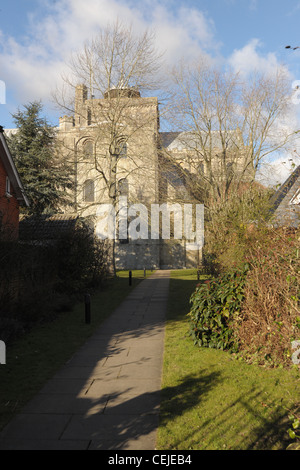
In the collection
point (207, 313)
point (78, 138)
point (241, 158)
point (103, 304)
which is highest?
point (78, 138)

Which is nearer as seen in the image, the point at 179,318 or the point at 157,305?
the point at 179,318

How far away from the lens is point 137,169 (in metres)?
28.6

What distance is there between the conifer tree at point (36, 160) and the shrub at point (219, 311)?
17.7 metres

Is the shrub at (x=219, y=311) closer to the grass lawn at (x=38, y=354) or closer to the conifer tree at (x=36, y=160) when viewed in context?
the grass lawn at (x=38, y=354)

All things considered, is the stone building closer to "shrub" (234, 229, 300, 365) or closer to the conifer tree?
the conifer tree

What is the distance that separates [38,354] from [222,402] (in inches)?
165

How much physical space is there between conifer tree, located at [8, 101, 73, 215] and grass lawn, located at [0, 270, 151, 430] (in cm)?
1329

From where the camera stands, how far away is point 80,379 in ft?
19.8

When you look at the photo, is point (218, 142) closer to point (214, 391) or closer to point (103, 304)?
point (103, 304)

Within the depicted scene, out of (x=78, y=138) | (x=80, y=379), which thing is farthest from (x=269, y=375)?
(x=78, y=138)

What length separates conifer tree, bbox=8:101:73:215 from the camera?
2422cm

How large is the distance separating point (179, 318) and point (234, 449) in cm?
728

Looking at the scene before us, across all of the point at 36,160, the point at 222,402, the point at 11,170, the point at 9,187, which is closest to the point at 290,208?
the point at 222,402

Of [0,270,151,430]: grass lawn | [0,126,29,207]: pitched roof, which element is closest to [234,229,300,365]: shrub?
[0,270,151,430]: grass lawn
